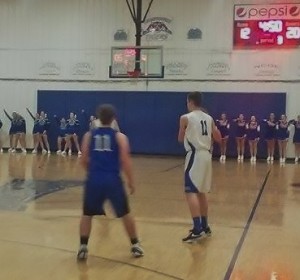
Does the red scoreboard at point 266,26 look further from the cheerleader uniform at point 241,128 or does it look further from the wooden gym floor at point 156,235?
the wooden gym floor at point 156,235

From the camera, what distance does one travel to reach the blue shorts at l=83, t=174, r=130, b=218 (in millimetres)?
5867

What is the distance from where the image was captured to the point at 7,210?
29.6 ft

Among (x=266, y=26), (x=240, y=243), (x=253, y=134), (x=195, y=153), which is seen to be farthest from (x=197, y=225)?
(x=266, y=26)

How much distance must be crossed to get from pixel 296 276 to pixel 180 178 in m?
9.45

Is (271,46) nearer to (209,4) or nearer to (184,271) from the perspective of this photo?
(209,4)

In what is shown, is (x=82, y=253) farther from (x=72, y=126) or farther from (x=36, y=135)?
(x=36, y=135)

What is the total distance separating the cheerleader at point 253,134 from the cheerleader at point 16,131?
1069cm

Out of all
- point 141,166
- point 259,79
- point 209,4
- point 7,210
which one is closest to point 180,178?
point 141,166

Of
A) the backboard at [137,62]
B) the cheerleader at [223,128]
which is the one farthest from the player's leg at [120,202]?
the cheerleader at [223,128]

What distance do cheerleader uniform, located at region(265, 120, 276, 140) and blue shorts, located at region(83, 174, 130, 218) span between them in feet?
57.8

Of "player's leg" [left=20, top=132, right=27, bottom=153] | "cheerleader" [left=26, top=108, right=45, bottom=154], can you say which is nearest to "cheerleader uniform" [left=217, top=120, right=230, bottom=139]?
"cheerleader" [left=26, top=108, right=45, bottom=154]

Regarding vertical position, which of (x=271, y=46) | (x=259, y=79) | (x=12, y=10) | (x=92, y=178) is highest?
(x=12, y=10)

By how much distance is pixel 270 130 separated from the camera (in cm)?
2281

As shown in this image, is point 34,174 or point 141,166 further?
point 141,166
